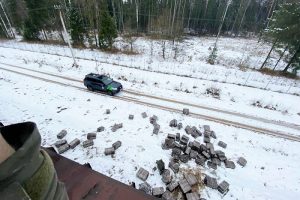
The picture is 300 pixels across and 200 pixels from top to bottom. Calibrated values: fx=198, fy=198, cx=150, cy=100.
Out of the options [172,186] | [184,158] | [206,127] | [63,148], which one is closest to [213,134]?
[206,127]

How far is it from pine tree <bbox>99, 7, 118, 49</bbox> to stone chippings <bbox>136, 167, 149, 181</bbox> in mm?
29107

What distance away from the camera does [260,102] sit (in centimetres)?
2009

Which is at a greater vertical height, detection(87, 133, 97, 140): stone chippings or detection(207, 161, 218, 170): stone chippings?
detection(87, 133, 97, 140): stone chippings

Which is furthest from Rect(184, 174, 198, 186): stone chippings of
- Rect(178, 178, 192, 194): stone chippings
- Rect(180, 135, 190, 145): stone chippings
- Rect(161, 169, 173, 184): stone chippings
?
Rect(180, 135, 190, 145): stone chippings

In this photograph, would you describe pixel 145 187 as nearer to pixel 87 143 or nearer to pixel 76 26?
pixel 87 143

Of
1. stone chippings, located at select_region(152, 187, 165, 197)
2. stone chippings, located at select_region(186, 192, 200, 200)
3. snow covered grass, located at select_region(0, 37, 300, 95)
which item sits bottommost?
snow covered grass, located at select_region(0, 37, 300, 95)

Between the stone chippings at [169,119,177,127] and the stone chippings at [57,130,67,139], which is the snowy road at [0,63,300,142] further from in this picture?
the stone chippings at [57,130,67,139]

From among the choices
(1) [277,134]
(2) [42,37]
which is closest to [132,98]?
(1) [277,134]

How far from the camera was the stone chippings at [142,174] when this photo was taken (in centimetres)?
1134

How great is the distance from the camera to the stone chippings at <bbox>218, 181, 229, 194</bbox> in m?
10.8

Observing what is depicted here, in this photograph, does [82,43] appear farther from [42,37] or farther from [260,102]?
[260,102]

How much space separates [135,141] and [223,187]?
244 inches

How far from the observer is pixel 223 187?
10.9 metres

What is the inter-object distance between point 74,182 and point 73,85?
16884 millimetres
